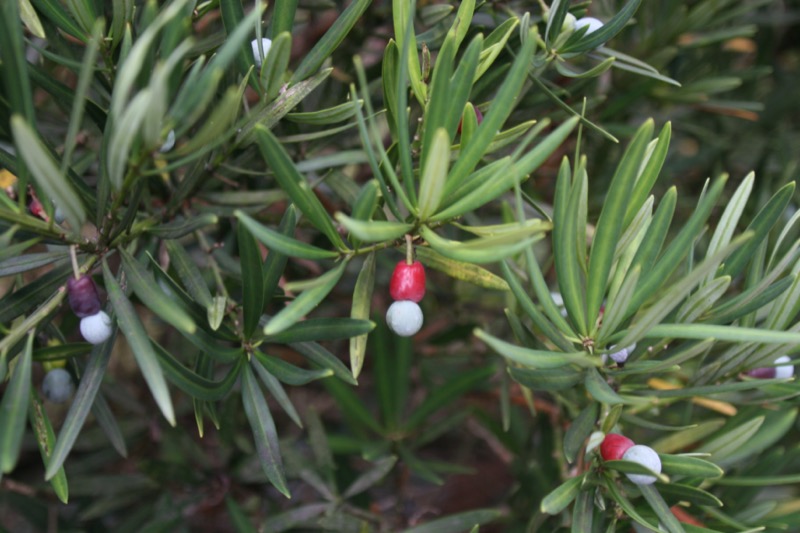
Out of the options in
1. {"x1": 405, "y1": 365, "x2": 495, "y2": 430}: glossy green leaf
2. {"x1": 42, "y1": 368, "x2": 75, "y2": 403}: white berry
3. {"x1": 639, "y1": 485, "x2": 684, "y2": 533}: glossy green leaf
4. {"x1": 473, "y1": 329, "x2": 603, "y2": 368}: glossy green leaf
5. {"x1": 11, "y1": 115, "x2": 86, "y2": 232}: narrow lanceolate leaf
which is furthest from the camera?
{"x1": 405, "y1": 365, "x2": 495, "y2": 430}: glossy green leaf

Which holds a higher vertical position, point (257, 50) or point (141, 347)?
point (257, 50)

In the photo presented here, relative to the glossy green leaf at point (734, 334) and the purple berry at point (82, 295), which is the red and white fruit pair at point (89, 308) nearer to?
the purple berry at point (82, 295)

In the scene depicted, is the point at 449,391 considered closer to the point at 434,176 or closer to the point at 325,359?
the point at 325,359

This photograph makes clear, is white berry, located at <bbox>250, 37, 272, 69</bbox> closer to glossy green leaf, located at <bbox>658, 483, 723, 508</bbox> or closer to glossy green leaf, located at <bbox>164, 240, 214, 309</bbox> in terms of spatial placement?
glossy green leaf, located at <bbox>164, 240, 214, 309</bbox>

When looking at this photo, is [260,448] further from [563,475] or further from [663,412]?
[663,412]

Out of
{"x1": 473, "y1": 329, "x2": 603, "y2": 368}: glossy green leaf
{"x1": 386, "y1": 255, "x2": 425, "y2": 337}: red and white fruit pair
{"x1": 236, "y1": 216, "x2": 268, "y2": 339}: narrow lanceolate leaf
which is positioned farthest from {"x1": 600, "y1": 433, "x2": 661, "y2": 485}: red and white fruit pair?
{"x1": 236, "y1": 216, "x2": 268, "y2": 339}: narrow lanceolate leaf

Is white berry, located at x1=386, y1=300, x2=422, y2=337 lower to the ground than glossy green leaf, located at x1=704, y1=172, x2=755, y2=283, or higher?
lower

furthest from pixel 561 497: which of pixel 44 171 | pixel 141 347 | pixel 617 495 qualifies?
pixel 44 171

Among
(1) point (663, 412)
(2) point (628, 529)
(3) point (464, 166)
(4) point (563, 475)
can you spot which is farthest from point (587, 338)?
(1) point (663, 412)
